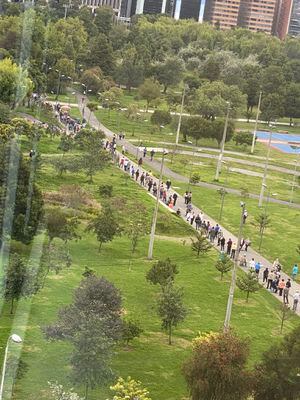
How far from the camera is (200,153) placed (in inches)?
1788

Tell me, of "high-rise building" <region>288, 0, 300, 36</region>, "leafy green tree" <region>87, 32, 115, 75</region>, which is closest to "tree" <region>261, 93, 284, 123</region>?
"leafy green tree" <region>87, 32, 115, 75</region>

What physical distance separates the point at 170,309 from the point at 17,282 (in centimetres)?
317

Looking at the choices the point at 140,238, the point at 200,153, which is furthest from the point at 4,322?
the point at 200,153

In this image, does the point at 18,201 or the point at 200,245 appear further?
the point at 200,245

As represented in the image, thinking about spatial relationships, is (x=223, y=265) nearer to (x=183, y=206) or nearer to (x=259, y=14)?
(x=183, y=206)

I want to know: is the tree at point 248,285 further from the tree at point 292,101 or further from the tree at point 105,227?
the tree at point 292,101

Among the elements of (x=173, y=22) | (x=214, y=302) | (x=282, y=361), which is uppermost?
(x=173, y=22)

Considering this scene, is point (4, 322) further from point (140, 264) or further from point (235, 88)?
point (235, 88)

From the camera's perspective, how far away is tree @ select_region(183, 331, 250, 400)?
1348 cm

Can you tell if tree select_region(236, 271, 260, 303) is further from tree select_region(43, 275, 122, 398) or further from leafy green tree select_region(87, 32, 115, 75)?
leafy green tree select_region(87, 32, 115, 75)

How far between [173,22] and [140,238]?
7785 cm

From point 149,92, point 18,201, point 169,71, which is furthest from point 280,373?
point 169,71

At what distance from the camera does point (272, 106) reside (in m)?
61.9

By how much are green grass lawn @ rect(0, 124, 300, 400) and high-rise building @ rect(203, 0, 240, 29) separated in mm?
114685
